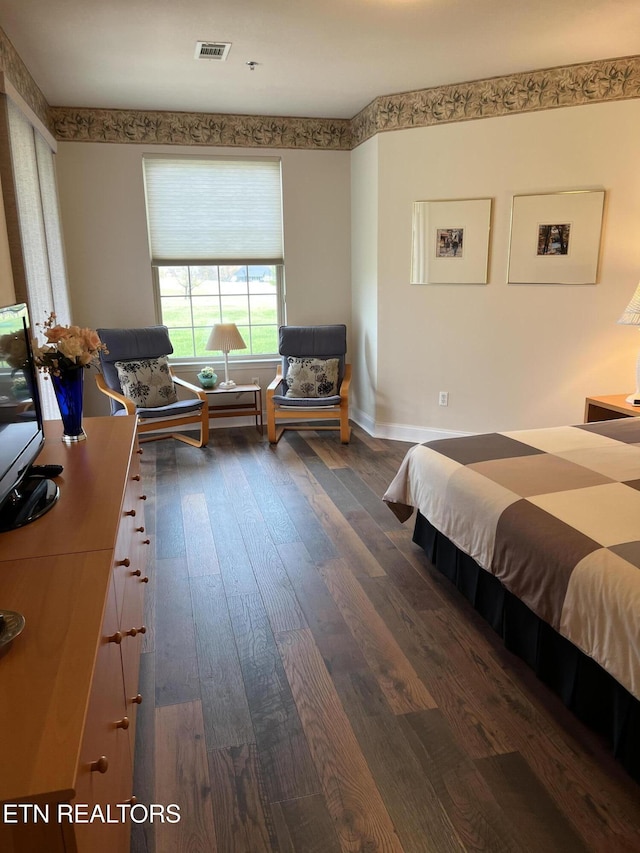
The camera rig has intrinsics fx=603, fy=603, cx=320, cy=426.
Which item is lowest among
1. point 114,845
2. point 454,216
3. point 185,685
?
point 185,685

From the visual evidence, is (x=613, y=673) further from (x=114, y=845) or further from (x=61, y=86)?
(x=61, y=86)

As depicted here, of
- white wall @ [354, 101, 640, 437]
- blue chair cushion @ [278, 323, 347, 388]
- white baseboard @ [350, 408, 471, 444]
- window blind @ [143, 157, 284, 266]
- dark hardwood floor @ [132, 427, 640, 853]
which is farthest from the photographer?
blue chair cushion @ [278, 323, 347, 388]

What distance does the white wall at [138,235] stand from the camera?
4.84 metres

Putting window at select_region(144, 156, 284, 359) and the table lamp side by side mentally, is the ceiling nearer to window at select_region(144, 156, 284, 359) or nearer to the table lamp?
window at select_region(144, 156, 284, 359)

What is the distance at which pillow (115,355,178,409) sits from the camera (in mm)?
4754

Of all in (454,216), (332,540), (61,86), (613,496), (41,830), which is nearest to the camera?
(41,830)

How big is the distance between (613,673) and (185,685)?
1.39 m

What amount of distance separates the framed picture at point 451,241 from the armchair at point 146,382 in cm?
203

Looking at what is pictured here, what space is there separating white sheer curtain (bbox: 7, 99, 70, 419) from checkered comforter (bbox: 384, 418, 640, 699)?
7.04 ft

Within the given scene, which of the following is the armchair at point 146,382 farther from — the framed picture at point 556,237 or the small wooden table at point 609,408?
the small wooden table at point 609,408

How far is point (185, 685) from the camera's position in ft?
6.98

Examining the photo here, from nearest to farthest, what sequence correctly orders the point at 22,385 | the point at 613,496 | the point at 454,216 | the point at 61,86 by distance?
the point at 22,385
the point at 613,496
the point at 61,86
the point at 454,216

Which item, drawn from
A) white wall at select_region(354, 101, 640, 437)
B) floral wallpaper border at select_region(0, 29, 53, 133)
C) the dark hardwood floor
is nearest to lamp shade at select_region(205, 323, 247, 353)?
white wall at select_region(354, 101, 640, 437)

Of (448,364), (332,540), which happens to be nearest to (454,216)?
(448,364)
